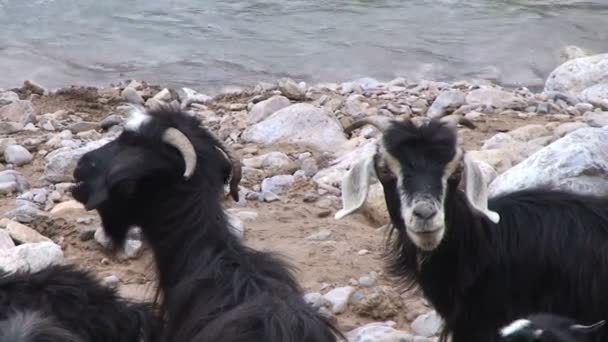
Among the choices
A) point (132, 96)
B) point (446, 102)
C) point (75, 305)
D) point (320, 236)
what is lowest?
point (132, 96)

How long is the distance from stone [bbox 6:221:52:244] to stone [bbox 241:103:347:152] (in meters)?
2.83

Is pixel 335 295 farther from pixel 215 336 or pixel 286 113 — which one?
pixel 286 113

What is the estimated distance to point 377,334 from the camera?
6473 mm

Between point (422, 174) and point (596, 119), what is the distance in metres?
5.28

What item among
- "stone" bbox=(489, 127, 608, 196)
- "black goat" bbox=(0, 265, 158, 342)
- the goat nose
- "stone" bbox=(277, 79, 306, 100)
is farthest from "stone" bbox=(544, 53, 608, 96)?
"black goat" bbox=(0, 265, 158, 342)

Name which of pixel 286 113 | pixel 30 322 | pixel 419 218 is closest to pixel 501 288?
pixel 419 218

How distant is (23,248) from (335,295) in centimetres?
185

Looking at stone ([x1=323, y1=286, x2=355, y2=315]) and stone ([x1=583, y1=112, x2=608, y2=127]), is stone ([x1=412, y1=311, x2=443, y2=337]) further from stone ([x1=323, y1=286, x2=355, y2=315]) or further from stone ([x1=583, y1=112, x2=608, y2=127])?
stone ([x1=583, y1=112, x2=608, y2=127])

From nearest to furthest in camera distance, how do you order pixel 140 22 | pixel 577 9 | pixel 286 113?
pixel 286 113, pixel 140 22, pixel 577 9

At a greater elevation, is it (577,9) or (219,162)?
(219,162)

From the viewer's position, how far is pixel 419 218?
5648mm

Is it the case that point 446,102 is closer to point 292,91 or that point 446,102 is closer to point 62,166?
point 292,91

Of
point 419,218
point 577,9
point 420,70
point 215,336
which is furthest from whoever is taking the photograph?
point 577,9

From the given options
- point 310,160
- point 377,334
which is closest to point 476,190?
point 377,334
